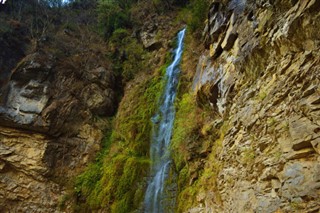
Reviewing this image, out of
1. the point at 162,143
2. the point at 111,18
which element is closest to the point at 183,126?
the point at 162,143

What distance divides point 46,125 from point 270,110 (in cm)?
895

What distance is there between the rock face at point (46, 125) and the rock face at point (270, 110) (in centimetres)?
614

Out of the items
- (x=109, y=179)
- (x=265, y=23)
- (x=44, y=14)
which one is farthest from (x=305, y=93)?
(x=44, y=14)

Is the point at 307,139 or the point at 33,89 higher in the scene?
the point at 33,89

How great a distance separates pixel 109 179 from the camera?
9812mm

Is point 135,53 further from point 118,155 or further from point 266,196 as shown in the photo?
point 266,196

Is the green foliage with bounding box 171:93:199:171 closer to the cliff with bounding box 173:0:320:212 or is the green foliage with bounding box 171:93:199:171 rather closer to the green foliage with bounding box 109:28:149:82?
the cliff with bounding box 173:0:320:212

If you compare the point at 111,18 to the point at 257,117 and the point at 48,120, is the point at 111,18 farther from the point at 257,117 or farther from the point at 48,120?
the point at 257,117

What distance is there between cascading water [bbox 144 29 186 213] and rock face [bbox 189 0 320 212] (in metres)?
1.86

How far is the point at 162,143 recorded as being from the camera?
391 inches

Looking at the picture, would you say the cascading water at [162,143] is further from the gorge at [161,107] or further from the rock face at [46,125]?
the rock face at [46,125]

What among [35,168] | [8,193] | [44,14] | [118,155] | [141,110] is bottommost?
[8,193]

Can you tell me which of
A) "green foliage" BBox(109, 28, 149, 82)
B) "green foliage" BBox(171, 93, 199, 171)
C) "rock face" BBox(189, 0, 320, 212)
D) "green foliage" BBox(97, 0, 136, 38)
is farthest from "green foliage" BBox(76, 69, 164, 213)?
"green foliage" BBox(97, 0, 136, 38)

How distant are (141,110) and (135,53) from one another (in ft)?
14.8
